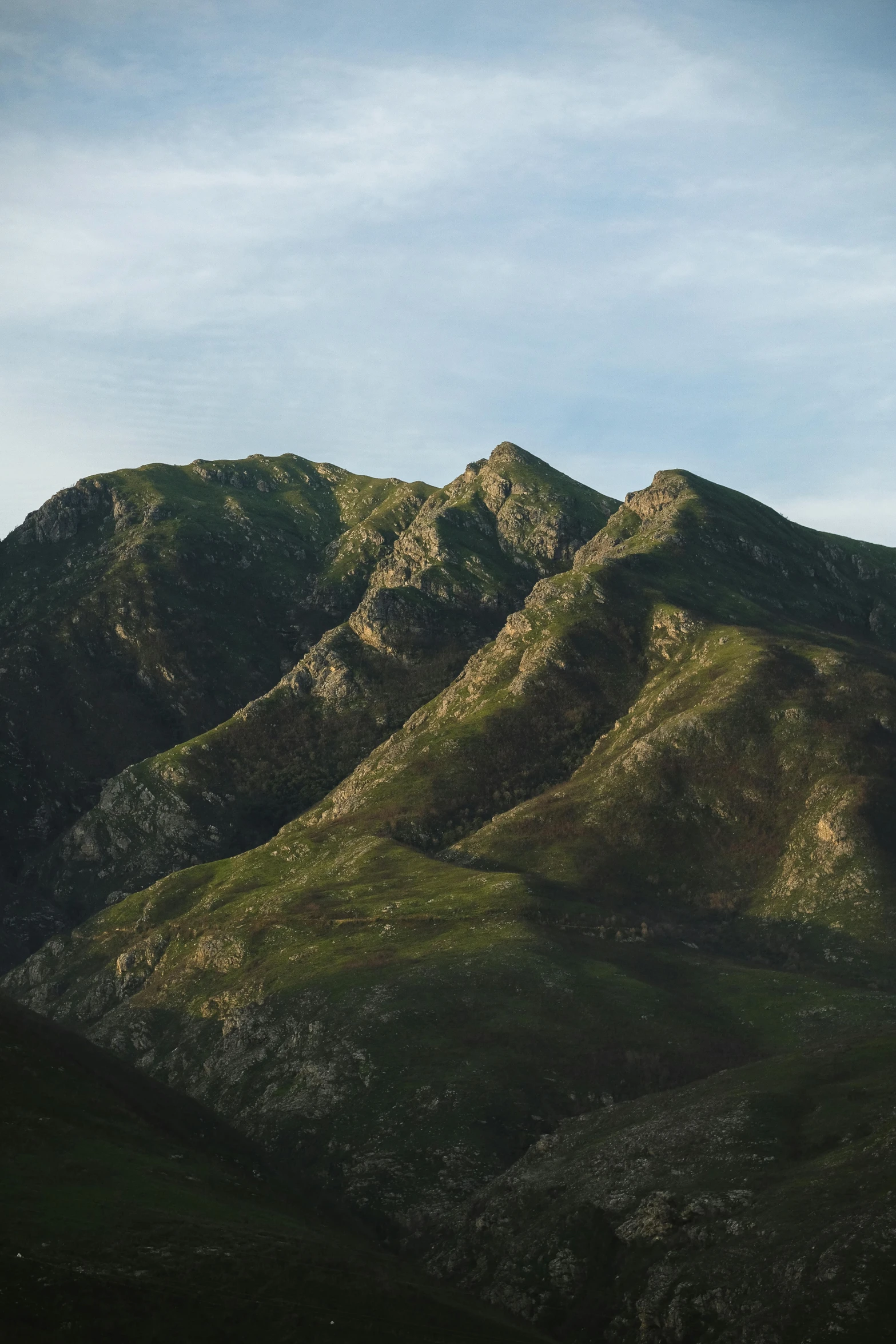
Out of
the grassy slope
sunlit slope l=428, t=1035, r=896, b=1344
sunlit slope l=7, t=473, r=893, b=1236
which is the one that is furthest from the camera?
sunlit slope l=7, t=473, r=893, b=1236

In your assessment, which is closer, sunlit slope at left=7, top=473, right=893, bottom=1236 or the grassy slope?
the grassy slope

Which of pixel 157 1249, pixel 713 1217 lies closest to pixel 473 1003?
pixel 713 1217

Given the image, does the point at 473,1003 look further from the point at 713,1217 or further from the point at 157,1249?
the point at 157,1249

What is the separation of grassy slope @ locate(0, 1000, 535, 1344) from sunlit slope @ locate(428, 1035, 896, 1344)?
10.4 meters

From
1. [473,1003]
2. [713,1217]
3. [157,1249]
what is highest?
[473,1003]

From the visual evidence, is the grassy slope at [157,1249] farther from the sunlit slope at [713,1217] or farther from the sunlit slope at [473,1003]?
the sunlit slope at [473,1003]

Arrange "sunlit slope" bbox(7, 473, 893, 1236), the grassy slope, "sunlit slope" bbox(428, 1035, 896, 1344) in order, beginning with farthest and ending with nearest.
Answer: "sunlit slope" bbox(7, 473, 893, 1236) → "sunlit slope" bbox(428, 1035, 896, 1344) → the grassy slope

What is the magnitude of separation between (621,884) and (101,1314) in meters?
149

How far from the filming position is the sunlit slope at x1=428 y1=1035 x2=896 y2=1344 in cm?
6556

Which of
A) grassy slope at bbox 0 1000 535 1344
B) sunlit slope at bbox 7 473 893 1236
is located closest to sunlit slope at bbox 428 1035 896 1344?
grassy slope at bbox 0 1000 535 1344

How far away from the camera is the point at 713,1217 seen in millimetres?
79875

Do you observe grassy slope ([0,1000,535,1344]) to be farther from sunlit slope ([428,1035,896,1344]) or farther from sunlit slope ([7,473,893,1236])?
sunlit slope ([7,473,893,1236])

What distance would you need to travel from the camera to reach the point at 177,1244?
67562 millimetres

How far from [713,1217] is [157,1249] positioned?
131 feet
